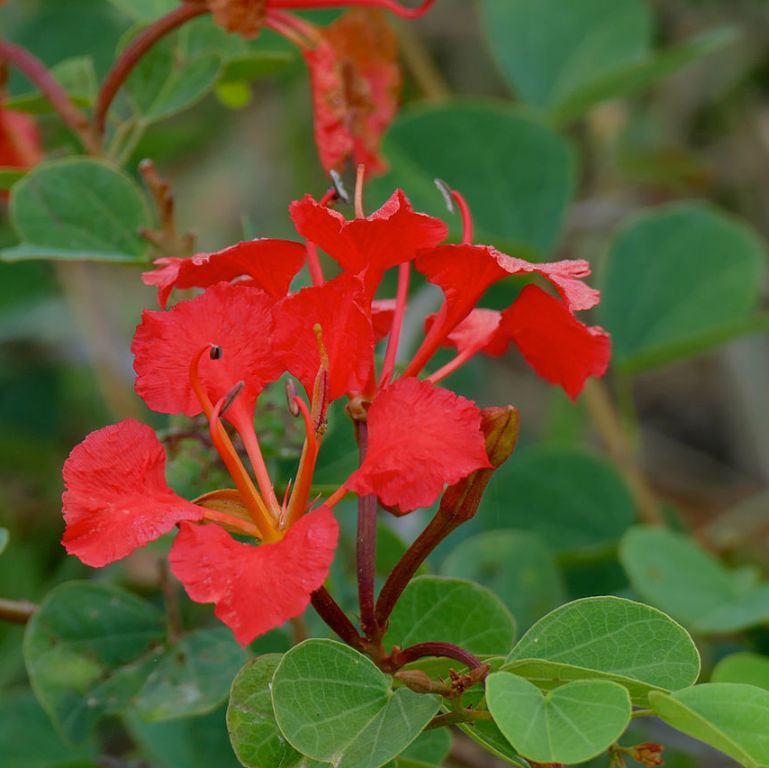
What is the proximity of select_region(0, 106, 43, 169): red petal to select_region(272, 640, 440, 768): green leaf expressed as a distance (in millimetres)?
690

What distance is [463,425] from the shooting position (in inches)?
25.8

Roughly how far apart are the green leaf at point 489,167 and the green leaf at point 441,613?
0.67m

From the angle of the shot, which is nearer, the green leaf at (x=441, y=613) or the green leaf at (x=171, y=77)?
the green leaf at (x=441, y=613)

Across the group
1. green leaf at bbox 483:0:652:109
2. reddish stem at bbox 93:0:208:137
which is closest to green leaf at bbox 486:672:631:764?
reddish stem at bbox 93:0:208:137

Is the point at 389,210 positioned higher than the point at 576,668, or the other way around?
the point at 389,210

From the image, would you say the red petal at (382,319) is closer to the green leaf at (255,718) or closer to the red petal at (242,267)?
the red petal at (242,267)


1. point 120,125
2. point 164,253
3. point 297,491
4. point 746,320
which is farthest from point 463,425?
point 746,320

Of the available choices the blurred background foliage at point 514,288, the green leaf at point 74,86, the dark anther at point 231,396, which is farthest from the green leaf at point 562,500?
the dark anther at point 231,396

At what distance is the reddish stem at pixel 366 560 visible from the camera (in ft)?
2.27

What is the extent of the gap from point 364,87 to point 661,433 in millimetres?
1471

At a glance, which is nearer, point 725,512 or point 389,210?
point 389,210

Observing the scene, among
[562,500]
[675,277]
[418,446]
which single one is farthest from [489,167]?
[418,446]

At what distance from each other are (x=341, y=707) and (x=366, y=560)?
9cm

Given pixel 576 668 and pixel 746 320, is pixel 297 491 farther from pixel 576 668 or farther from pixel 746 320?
pixel 746 320
